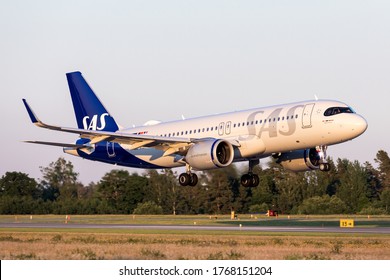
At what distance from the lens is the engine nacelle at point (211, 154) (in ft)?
200

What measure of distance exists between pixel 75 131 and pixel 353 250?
26.7 metres

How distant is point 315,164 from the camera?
65250mm

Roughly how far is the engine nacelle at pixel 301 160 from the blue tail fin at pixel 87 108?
15702 mm

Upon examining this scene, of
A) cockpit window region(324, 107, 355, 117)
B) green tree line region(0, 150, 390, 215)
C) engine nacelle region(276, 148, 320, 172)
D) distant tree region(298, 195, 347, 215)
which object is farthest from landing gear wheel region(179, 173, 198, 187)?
distant tree region(298, 195, 347, 215)

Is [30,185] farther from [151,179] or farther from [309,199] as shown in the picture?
[309,199]

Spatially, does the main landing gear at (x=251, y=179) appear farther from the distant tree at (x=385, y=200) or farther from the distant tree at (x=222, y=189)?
the distant tree at (x=385, y=200)

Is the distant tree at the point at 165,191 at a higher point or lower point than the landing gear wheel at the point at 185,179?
higher

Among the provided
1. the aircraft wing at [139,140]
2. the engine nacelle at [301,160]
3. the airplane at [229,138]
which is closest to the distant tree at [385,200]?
the engine nacelle at [301,160]

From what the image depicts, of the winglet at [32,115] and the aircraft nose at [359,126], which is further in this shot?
the winglet at [32,115]

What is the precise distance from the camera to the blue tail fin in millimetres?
74688

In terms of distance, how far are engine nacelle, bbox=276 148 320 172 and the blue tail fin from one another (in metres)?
15.7

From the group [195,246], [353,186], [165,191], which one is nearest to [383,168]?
[353,186]

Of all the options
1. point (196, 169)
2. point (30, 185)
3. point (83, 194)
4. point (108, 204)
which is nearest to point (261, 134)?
point (196, 169)

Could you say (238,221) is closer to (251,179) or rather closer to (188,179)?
(251,179)
